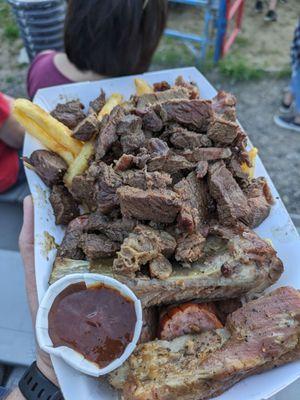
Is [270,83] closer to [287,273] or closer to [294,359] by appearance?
[287,273]

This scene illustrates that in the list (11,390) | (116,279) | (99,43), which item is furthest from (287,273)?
(99,43)

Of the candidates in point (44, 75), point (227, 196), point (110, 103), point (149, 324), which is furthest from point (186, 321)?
point (44, 75)

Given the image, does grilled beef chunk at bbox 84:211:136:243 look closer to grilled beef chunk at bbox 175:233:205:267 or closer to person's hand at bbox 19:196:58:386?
grilled beef chunk at bbox 175:233:205:267

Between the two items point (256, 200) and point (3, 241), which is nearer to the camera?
point (256, 200)

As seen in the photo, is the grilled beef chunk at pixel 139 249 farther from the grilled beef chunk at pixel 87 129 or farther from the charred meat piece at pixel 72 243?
the grilled beef chunk at pixel 87 129

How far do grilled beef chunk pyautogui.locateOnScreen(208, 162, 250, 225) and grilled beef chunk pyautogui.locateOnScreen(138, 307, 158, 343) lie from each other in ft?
2.24

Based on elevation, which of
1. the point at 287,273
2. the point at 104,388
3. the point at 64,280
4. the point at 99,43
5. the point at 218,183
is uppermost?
the point at 99,43

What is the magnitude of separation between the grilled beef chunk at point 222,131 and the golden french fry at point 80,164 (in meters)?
0.79

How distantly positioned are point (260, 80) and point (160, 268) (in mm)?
5155

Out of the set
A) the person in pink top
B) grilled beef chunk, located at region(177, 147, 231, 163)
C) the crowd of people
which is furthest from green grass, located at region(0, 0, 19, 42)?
grilled beef chunk, located at region(177, 147, 231, 163)

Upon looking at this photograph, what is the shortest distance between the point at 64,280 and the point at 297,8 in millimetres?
8143

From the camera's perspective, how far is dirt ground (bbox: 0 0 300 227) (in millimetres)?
5473

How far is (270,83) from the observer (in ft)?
22.1

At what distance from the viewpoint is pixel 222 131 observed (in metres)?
2.83
